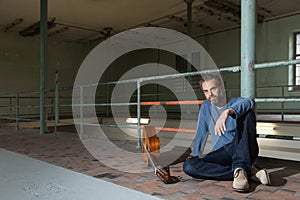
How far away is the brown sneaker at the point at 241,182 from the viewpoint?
1.55 m

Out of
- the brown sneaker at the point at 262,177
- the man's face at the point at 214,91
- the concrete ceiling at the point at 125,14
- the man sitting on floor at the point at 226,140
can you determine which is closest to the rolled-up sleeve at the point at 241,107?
the man sitting on floor at the point at 226,140

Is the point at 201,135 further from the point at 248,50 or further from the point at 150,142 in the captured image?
the point at 248,50

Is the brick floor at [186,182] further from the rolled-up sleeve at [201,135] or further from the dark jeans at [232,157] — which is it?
the rolled-up sleeve at [201,135]

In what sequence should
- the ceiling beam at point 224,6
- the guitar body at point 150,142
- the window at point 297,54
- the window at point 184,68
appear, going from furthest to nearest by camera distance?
the window at point 184,68, the window at point 297,54, the ceiling beam at point 224,6, the guitar body at point 150,142

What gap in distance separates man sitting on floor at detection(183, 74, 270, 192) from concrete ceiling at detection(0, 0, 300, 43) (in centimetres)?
579

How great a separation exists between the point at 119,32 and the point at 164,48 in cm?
233

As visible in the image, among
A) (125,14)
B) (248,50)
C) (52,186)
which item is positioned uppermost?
(125,14)

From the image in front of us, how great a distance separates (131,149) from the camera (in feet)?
10.0

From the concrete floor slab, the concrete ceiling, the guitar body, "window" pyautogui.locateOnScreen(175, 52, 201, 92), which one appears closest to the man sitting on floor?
the guitar body

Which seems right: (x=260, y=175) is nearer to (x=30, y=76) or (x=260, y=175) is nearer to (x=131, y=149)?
(x=131, y=149)

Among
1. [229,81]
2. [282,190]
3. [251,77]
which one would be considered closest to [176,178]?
[282,190]

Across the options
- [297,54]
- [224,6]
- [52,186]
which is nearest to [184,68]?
[224,6]

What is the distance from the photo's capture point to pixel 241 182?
155 cm

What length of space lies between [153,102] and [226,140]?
109 centimetres
